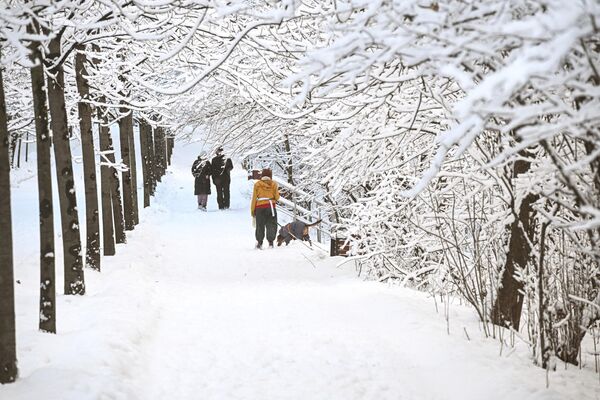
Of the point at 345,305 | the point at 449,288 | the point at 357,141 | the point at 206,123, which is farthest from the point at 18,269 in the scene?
the point at 449,288

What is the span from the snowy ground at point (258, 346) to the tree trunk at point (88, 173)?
1.15 feet

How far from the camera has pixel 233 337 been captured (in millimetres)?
6180

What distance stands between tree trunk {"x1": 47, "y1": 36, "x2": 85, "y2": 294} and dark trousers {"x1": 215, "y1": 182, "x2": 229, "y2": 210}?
1487 cm

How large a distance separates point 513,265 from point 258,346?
2595 millimetres

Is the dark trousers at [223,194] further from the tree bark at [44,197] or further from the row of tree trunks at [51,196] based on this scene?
the tree bark at [44,197]

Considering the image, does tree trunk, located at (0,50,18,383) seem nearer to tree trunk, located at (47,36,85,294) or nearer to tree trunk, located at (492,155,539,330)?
tree trunk, located at (47,36,85,294)

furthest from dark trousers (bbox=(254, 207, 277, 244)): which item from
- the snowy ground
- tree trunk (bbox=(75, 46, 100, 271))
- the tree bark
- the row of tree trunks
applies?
the tree bark

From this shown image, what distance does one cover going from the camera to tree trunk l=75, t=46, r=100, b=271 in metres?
9.04

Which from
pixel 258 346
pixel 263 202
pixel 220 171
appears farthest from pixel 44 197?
pixel 220 171

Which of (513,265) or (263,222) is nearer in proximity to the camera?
(513,265)

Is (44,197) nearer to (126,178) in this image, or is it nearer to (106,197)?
(106,197)

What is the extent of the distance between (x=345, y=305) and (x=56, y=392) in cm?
414

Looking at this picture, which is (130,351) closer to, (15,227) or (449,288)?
(449,288)

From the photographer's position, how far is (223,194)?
2252cm
